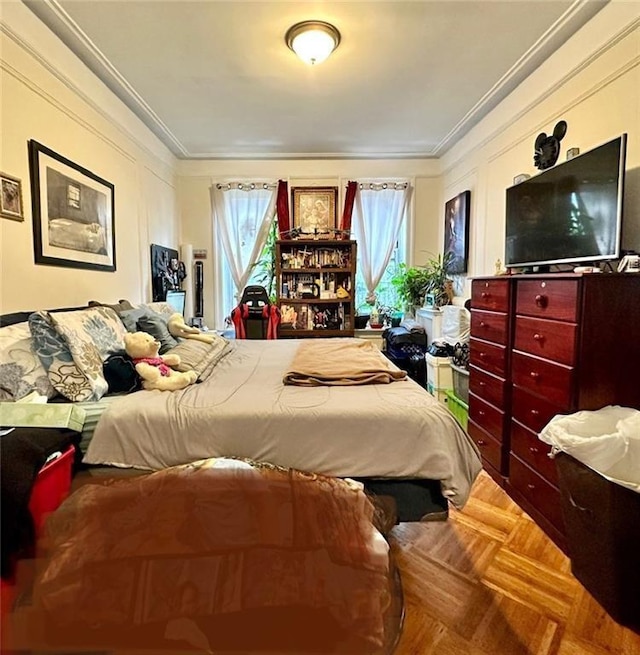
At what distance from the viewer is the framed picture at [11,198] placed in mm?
1966

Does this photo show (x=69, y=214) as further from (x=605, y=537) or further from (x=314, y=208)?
(x=605, y=537)

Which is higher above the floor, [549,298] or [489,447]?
[549,298]

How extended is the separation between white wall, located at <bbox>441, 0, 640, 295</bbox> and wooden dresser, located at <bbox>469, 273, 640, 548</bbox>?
1.59 ft

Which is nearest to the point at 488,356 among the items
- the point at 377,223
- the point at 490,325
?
the point at 490,325

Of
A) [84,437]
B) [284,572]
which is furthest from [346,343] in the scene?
Result: [284,572]

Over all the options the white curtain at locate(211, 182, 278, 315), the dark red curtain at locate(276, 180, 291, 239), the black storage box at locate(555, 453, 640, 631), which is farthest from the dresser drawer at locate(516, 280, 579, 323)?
the white curtain at locate(211, 182, 278, 315)

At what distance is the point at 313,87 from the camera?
119 inches

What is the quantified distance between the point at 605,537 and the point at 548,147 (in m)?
2.29

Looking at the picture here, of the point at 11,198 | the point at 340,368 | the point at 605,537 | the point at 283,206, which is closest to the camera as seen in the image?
the point at 605,537

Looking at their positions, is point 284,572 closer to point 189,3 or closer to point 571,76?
point 189,3

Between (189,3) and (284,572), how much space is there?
2676mm

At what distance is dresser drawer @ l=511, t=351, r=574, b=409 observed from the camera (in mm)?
1798

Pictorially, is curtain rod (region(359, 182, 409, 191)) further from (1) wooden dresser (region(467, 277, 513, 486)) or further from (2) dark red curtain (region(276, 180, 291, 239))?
(1) wooden dresser (region(467, 277, 513, 486))

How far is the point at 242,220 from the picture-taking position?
480 centimetres
